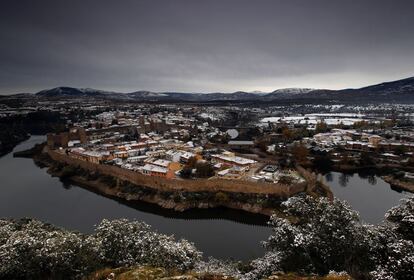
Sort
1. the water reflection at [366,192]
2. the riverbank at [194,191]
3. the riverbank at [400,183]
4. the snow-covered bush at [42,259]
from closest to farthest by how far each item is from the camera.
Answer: the snow-covered bush at [42,259] < the water reflection at [366,192] < the riverbank at [194,191] < the riverbank at [400,183]

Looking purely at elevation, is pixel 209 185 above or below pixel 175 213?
above

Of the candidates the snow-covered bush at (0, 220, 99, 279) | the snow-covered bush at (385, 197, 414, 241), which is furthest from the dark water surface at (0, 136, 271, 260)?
the snow-covered bush at (0, 220, 99, 279)

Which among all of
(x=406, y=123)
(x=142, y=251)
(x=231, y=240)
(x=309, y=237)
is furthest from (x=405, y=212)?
(x=406, y=123)

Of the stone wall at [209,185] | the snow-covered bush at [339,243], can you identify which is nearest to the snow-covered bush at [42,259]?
the snow-covered bush at [339,243]

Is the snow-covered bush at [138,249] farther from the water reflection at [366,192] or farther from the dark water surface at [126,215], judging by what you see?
the water reflection at [366,192]

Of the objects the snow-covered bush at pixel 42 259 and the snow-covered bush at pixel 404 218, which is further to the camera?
the snow-covered bush at pixel 42 259

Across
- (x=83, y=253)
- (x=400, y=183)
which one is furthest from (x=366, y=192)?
(x=83, y=253)

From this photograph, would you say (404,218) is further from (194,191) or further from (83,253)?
(194,191)

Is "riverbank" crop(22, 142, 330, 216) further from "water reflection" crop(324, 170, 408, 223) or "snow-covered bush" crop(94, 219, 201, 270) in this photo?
"snow-covered bush" crop(94, 219, 201, 270)
